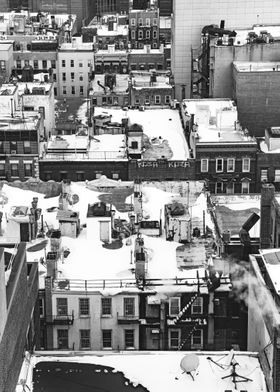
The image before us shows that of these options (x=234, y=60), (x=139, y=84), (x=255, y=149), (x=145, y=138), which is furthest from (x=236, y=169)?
(x=139, y=84)

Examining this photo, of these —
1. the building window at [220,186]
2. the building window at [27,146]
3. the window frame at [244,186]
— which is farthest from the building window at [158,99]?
the window frame at [244,186]

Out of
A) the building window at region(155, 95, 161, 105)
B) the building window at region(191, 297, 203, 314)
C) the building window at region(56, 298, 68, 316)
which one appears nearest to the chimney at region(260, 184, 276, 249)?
the building window at region(191, 297, 203, 314)

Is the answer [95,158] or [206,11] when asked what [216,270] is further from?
[206,11]

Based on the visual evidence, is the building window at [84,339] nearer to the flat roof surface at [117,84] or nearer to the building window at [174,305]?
the building window at [174,305]

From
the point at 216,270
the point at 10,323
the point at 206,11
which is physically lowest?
the point at 216,270

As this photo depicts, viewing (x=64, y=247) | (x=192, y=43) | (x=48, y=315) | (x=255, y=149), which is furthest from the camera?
(x=192, y=43)

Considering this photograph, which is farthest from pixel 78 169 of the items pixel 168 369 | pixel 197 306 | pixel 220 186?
pixel 168 369

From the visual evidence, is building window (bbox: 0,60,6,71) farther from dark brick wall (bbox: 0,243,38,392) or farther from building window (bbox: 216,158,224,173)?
dark brick wall (bbox: 0,243,38,392)
